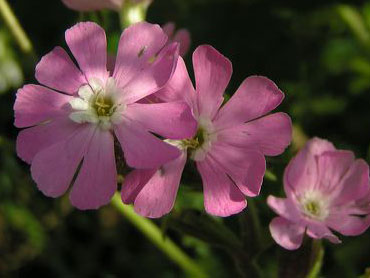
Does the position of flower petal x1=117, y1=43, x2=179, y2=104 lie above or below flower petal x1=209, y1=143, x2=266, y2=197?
above

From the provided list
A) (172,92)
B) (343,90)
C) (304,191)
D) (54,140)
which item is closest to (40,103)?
(54,140)

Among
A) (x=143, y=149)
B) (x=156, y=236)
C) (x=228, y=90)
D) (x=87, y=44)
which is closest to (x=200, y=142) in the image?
(x=143, y=149)

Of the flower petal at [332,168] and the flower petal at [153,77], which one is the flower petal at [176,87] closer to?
the flower petal at [153,77]

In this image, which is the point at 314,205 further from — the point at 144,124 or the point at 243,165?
the point at 144,124

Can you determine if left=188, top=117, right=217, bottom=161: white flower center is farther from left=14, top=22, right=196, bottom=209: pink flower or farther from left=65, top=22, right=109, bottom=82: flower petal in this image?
left=65, top=22, right=109, bottom=82: flower petal

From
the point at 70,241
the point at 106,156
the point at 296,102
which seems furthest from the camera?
the point at 70,241

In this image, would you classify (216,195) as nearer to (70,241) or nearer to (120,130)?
(120,130)

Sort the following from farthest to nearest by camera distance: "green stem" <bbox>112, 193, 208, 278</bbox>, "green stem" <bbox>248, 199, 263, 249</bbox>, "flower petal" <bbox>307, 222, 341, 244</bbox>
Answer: "green stem" <bbox>112, 193, 208, 278</bbox>
"green stem" <bbox>248, 199, 263, 249</bbox>
"flower petal" <bbox>307, 222, 341, 244</bbox>

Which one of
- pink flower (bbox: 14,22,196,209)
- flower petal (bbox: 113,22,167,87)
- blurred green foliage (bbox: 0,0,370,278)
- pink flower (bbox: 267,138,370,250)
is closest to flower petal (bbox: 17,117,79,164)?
pink flower (bbox: 14,22,196,209)

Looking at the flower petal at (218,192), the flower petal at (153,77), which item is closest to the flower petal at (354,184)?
the flower petal at (218,192)
